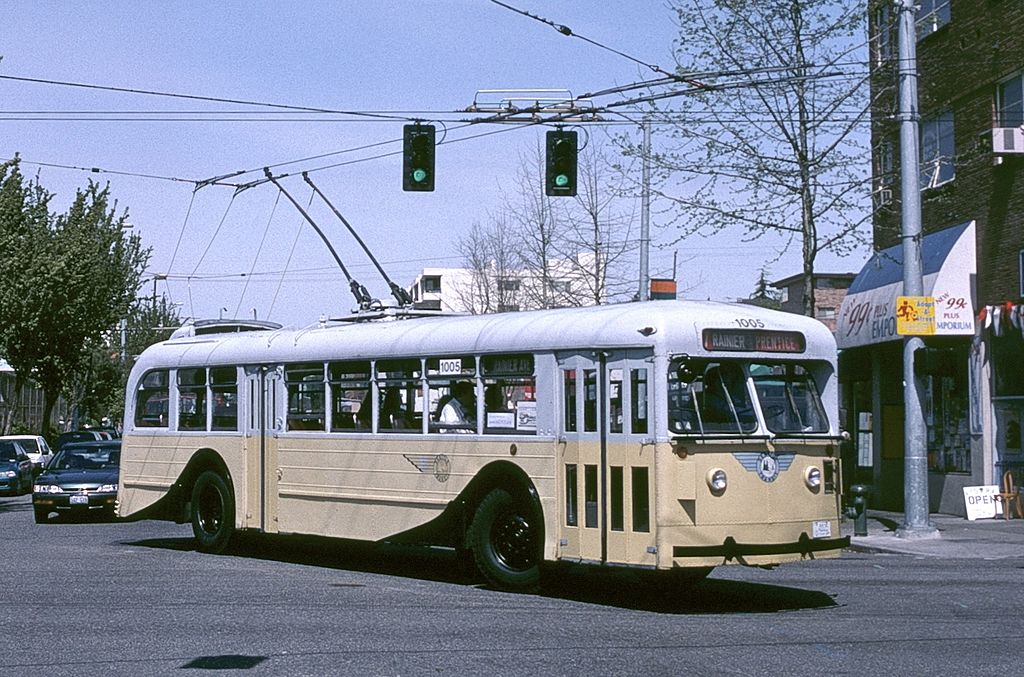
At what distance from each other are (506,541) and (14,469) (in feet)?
90.2

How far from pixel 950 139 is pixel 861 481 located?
7184 mm

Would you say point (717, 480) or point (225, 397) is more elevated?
point (225, 397)

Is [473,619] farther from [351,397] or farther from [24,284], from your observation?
[24,284]

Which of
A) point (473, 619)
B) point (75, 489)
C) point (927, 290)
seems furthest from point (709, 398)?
point (75, 489)

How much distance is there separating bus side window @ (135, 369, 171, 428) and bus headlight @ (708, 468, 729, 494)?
9.17m

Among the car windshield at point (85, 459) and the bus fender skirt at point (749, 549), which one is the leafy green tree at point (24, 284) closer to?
the car windshield at point (85, 459)

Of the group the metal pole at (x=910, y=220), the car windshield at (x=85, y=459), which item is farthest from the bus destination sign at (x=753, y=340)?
the car windshield at (x=85, y=459)

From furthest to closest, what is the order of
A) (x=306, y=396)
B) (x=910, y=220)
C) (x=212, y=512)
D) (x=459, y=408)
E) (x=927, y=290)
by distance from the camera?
1. (x=927, y=290)
2. (x=910, y=220)
3. (x=212, y=512)
4. (x=306, y=396)
5. (x=459, y=408)

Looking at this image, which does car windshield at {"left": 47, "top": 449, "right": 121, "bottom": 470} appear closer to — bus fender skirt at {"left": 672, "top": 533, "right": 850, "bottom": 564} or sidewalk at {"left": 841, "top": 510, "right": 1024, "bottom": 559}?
sidewalk at {"left": 841, "top": 510, "right": 1024, "bottom": 559}

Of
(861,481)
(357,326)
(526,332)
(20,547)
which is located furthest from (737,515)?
(861,481)

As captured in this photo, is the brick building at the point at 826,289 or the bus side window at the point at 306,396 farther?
the brick building at the point at 826,289

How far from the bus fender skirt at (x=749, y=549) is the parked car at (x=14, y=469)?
2846cm

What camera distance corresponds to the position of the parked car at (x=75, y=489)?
25.8 meters

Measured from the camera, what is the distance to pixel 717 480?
507 inches
